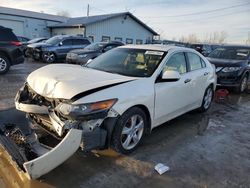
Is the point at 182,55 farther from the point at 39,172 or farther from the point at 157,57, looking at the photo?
the point at 39,172

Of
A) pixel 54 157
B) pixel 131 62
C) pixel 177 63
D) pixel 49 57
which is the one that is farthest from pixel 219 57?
pixel 49 57

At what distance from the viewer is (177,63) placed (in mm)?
4926

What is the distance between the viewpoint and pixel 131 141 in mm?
4012

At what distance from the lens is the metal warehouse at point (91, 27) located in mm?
27503

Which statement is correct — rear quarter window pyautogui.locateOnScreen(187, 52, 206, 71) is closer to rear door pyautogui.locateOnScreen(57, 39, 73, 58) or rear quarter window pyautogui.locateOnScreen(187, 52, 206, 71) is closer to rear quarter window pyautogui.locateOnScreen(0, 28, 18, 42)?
rear quarter window pyautogui.locateOnScreen(0, 28, 18, 42)

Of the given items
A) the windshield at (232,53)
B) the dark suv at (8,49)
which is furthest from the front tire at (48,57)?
the windshield at (232,53)

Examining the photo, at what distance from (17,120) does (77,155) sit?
1563 mm

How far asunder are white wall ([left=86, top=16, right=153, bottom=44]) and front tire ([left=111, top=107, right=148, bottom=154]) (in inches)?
954

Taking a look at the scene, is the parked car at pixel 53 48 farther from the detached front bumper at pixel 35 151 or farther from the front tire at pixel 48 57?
the detached front bumper at pixel 35 151

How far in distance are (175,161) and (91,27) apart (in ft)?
81.9

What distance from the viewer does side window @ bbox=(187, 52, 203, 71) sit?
17.7 ft

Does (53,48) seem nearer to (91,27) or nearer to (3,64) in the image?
(3,64)

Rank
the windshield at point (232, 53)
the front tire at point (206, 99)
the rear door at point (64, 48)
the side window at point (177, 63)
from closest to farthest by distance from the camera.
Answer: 1. the side window at point (177, 63)
2. the front tire at point (206, 99)
3. the windshield at point (232, 53)
4. the rear door at point (64, 48)

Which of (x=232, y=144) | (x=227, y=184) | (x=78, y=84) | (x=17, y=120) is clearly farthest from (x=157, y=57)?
(x=17, y=120)
